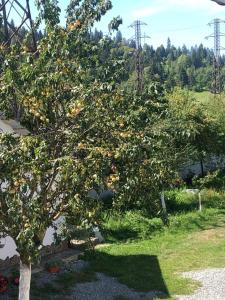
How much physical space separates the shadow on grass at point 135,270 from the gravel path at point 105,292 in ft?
0.82

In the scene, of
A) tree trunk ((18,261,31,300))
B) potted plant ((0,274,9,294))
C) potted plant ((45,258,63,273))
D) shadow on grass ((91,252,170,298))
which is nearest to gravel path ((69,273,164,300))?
shadow on grass ((91,252,170,298))

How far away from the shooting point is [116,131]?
27.0 ft

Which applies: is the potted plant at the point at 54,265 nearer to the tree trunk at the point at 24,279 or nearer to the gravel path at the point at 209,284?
the gravel path at the point at 209,284

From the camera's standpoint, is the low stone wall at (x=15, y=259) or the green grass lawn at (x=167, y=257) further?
the low stone wall at (x=15, y=259)

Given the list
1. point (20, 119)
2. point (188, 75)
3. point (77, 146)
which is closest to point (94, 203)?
point (77, 146)

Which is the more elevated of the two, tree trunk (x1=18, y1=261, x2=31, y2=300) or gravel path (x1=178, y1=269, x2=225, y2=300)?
Answer: tree trunk (x1=18, y1=261, x2=31, y2=300)

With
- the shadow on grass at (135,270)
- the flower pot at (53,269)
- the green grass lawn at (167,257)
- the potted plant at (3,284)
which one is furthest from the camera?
the flower pot at (53,269)

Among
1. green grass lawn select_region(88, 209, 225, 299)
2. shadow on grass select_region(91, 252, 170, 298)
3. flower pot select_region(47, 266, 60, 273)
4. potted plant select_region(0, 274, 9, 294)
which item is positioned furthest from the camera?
flower pot select_region(47, 266, 60, 273)

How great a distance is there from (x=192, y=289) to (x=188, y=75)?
4412 inches

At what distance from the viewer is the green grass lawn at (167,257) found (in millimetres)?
13000

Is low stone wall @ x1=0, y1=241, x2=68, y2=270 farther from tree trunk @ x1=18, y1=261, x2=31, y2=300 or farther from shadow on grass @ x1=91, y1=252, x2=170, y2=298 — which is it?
tree trunk @ x1=18, y1=261, x2=31, y2=300

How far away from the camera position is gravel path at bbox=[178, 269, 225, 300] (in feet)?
38.6

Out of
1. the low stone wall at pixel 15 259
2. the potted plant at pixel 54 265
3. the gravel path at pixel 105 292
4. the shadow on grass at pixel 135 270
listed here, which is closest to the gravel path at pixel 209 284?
the shadow on grass at pixel 135 270

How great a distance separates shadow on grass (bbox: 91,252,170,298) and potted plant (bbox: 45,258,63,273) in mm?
959
